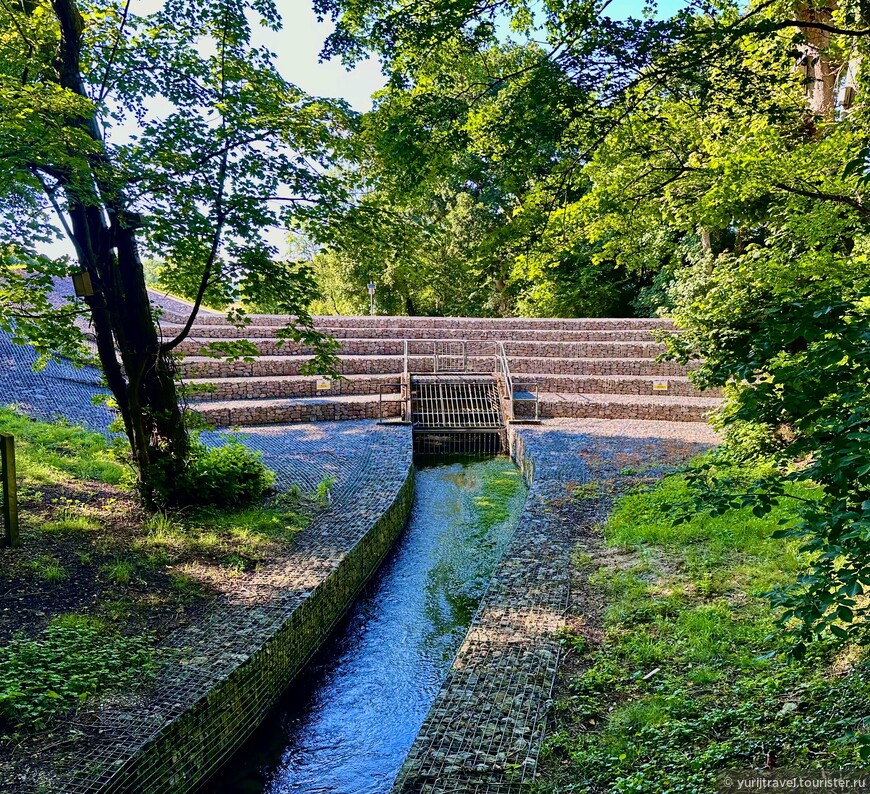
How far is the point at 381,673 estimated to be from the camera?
582 centimetres

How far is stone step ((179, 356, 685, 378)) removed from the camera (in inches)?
608

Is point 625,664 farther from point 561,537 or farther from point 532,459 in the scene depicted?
point 532,459

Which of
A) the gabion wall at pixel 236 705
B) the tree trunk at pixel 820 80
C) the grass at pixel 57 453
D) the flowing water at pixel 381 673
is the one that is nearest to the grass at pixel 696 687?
the flowing water at pixel 381 673

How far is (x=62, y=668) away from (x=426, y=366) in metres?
13.0

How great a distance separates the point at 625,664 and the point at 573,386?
12.1 m

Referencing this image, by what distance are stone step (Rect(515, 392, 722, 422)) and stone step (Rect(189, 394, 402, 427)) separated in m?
3.30

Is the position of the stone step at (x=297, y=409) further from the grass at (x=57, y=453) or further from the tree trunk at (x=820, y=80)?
the tree trunk at (x=820, y=80)

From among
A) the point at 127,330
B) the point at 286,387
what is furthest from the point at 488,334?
the point at 127,330

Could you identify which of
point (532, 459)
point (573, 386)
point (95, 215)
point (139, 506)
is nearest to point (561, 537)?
point (532, 459)

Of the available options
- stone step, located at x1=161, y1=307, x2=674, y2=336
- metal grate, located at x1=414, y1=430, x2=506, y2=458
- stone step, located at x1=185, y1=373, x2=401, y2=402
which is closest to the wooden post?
stone step, located at x1=185, y1=373, x2=401, y2=402

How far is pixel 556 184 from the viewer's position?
5473mm

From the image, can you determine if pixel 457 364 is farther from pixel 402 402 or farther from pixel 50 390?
pixel 50 390

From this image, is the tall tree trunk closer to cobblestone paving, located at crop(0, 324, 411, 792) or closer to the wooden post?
the wooden post

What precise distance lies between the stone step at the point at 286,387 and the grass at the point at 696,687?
912 cm
